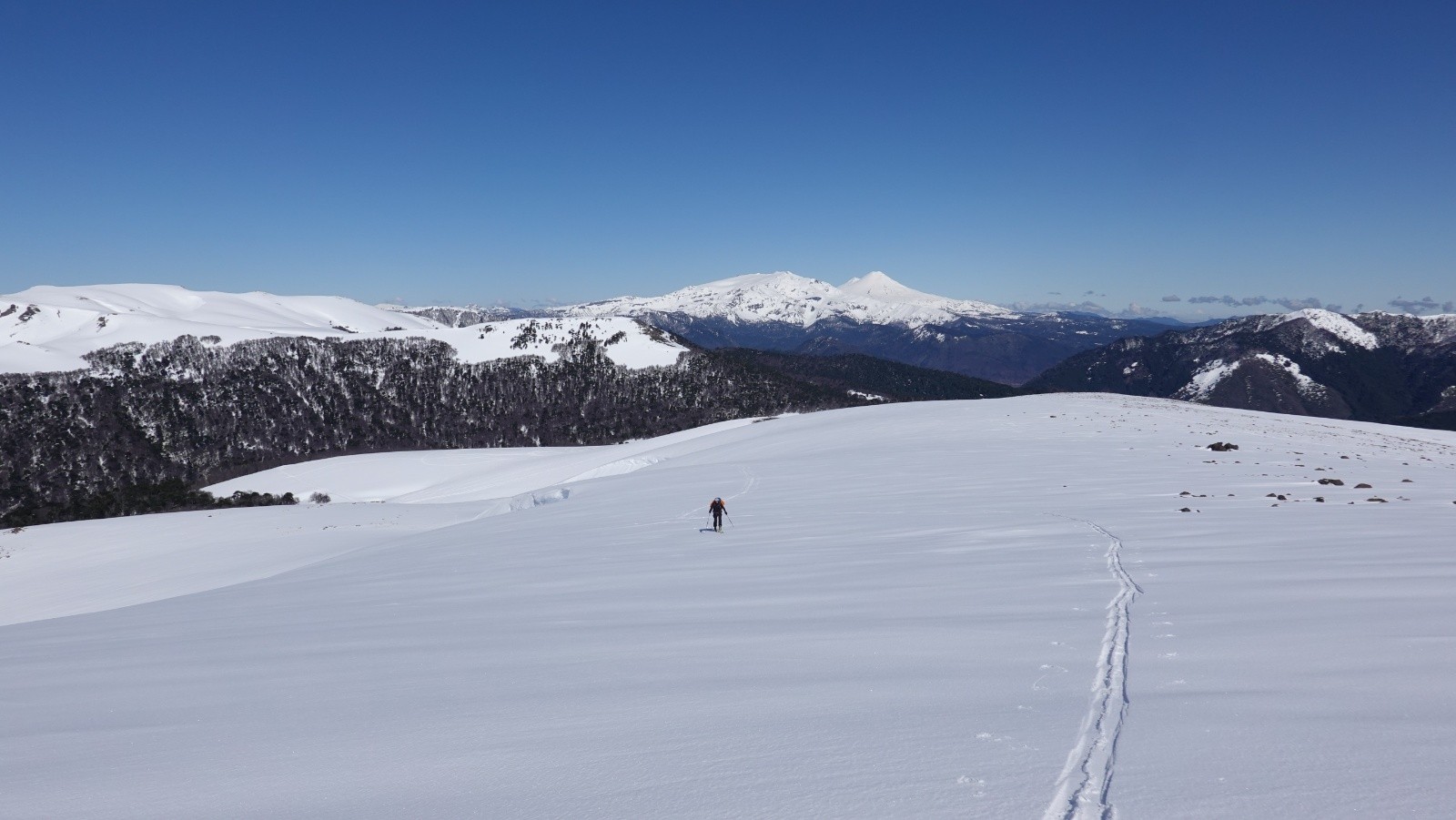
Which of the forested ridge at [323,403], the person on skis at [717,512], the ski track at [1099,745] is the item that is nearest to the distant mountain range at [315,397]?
the forested ridge at [323,403]

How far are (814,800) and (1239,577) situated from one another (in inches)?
298

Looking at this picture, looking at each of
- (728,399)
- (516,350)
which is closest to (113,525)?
(728,399)

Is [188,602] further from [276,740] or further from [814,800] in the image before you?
[814,800]

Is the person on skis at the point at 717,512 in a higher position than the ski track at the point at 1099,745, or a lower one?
lower

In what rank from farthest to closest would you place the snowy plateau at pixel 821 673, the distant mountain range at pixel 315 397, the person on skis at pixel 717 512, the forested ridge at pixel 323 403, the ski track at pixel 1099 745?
the distant mountain range at pixel 315 397, the forested ridge at pixel 323 403, the person on skis at pixel 717 512, the snowy plateau at pixel 821 673, the ski track at pixel 1099 745

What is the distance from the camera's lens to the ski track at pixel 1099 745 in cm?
360

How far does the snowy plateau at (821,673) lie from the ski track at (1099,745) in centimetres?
3

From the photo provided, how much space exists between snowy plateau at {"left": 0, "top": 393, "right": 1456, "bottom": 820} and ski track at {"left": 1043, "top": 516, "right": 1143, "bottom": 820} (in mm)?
25

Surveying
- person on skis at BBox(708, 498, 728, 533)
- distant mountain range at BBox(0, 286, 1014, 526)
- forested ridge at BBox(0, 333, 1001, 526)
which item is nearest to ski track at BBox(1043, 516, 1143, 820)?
person on skis at BBox(708, 498, 728, 533)

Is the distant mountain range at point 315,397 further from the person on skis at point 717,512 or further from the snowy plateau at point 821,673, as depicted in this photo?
the snowy plateau at point 821,673

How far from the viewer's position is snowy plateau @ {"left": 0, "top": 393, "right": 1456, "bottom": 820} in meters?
3.99

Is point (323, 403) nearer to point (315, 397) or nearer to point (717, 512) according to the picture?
point (315, 397)

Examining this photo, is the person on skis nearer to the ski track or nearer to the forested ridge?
the ski track

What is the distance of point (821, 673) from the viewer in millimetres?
6070
